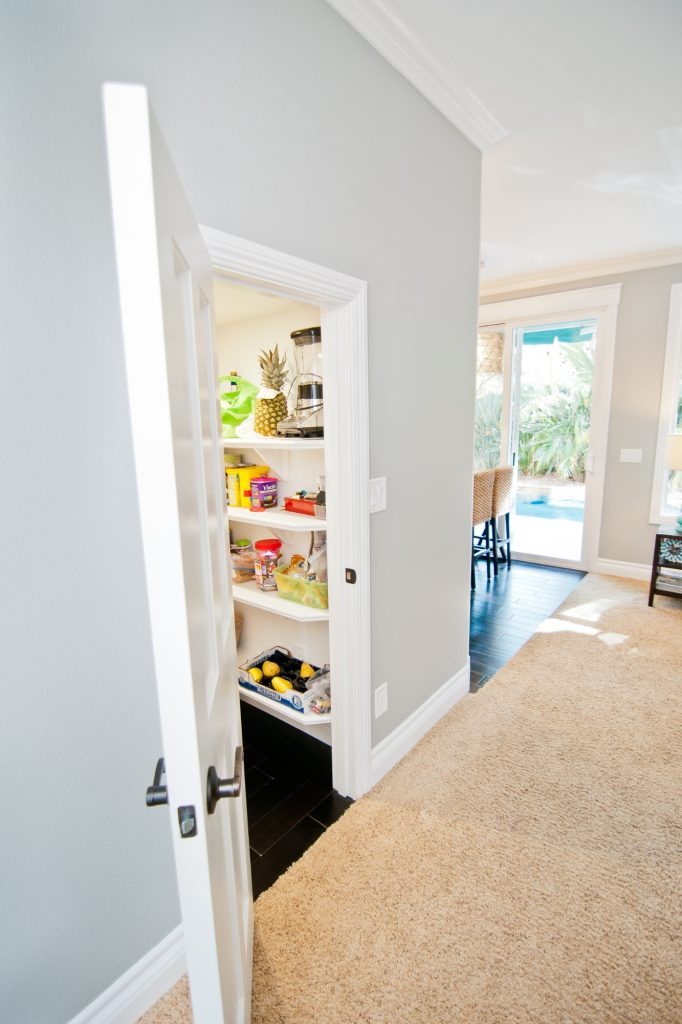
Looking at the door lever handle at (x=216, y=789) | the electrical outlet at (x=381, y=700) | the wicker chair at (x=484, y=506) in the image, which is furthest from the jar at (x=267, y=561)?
the wicker chair at (x=484, y=506)

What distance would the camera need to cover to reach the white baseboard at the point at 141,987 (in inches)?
46.7

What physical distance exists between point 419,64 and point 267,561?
2039 mm

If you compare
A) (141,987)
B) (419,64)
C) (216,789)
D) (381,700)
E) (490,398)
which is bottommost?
(141,987)

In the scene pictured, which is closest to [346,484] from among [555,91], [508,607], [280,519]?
[280,519]

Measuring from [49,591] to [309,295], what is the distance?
1.10 m

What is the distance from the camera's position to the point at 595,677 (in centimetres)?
284

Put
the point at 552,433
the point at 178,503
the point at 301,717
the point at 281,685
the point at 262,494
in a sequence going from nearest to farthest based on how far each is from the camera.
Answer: the point at 178,503
the point at 301,717
the point at 281,685
the point at 262,494
the point at 552,433

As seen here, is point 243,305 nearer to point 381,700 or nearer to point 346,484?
point 346,484

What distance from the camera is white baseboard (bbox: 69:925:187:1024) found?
119 centimetres

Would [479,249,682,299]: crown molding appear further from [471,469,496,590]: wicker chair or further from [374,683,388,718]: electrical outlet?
[374,683,388,718]: electrical outlet

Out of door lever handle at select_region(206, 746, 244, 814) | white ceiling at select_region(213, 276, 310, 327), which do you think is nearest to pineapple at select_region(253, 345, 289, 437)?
white ceiling at select_region(213, 276, 310, 327)

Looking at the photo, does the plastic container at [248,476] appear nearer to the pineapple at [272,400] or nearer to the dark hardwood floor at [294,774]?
the pineapple at [272,400]

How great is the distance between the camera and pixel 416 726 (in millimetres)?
2291

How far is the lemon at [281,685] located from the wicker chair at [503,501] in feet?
9.36
